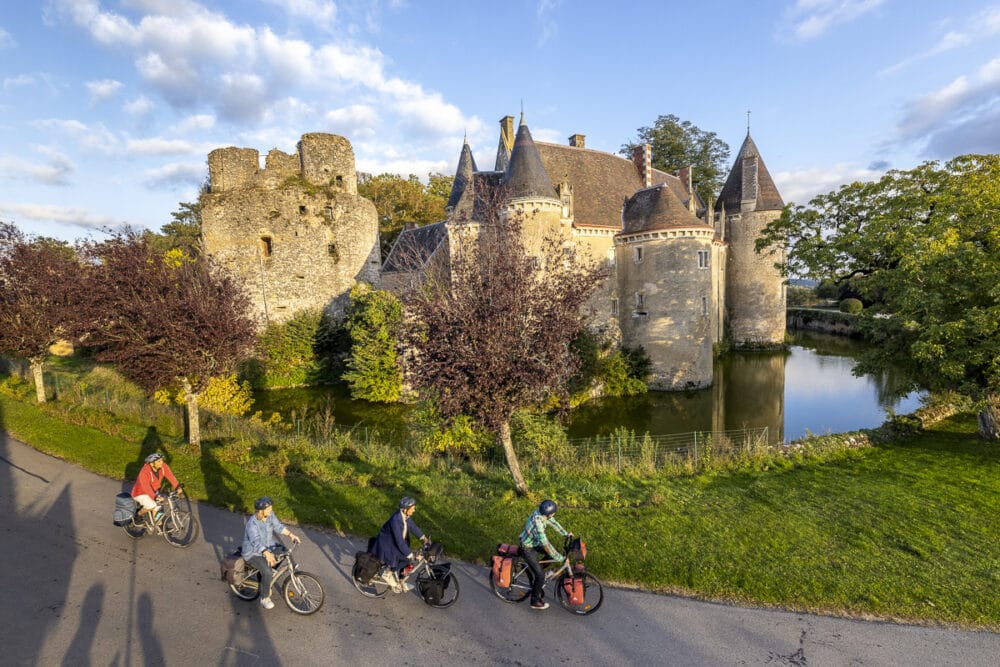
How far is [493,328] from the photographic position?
863 cm

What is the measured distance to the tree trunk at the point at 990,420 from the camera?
38.8 feet

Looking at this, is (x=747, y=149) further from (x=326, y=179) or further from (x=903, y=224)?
(x=326, y=179)

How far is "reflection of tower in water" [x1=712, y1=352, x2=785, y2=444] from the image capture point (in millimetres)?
19344

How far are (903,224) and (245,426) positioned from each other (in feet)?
66.2

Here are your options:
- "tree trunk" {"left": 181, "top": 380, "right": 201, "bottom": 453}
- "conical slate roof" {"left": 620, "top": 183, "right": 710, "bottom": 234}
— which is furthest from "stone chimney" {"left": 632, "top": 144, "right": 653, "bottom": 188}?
"tree trunk" {"left": 181, "top": 380, "right": 201, "bottom": 453}

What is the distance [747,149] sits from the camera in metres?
33.9

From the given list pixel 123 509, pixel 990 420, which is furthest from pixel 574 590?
pixel 990 420

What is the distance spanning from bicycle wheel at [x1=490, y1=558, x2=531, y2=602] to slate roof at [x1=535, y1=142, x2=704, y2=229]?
814 inches

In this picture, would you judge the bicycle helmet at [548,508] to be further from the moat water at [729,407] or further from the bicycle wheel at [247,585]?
the moat water at [729,407]

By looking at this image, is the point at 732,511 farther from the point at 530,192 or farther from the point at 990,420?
the point at 530,192

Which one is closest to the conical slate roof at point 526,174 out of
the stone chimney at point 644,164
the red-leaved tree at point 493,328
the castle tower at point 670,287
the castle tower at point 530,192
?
the castle tower at point 530,192

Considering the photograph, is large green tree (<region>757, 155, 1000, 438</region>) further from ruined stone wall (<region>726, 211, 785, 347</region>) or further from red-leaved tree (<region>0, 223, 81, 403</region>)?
red-leaved tree (<region>0, 223, 81, 403</region>)

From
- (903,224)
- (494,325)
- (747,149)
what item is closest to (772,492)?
(494,325)

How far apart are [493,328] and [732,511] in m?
5.55
